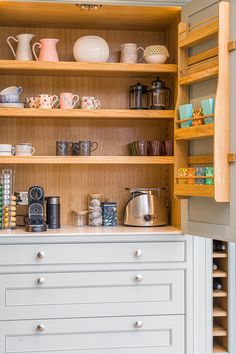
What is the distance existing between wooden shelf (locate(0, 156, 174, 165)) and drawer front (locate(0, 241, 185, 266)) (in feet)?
1.48

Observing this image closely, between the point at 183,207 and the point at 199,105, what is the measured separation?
1.74 feet

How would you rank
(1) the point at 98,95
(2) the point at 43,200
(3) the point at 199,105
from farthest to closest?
(1) the point at 98,95, (2) the point at 43,200, (3) the point at 199,105

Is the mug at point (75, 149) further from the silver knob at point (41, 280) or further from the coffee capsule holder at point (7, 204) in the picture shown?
the silver knob at point (41, 280)

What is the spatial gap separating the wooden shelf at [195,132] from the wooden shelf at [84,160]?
26 cm

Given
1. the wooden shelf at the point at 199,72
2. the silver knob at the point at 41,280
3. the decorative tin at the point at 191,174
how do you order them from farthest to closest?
the silver knob at the point at 41,280
the decorative tin at the point at 191,174
the wooden shelf at the point at 199,72

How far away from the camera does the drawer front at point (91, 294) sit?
8.50 feet

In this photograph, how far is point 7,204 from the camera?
2.82 meters

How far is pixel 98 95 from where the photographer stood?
3.12 meters

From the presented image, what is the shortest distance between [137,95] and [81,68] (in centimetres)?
39

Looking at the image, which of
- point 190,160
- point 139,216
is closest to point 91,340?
point 139,216

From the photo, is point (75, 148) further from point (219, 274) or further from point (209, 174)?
point (219, 274)

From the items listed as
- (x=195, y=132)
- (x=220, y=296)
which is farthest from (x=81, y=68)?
(x=220, y=296)

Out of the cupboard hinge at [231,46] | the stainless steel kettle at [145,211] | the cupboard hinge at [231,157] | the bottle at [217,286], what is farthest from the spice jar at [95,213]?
the cupboard hinge at [231,46]

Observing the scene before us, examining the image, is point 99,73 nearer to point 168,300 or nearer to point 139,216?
point 139,216
